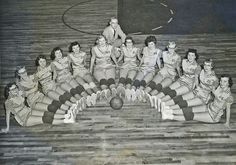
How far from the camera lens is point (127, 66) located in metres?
6.19

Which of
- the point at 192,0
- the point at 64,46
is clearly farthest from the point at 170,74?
the point at 192,0

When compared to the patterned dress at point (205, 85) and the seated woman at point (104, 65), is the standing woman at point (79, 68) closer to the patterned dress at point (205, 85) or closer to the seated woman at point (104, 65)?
the seated woman at point (104, 65)

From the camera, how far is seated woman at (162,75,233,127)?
5270 mm

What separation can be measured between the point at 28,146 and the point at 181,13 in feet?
14.8

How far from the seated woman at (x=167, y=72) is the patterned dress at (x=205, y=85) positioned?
17.9 inches

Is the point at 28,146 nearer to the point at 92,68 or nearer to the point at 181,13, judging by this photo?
the point at 92,68

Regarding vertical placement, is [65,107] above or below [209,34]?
below

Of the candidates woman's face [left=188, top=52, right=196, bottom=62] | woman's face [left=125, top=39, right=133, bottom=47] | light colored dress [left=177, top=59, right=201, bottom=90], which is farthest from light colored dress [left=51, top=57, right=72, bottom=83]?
woman's face [left=188, top=52, right=196, bottom=62]

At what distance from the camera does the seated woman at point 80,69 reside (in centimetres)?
592

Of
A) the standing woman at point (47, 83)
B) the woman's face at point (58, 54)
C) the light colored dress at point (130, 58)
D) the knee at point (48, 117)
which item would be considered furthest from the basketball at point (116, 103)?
the woman's face at point (58, 54)

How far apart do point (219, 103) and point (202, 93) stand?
36cm

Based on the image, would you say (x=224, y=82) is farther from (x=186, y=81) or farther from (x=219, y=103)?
(x=186, y=81)

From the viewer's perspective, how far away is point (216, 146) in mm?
5066

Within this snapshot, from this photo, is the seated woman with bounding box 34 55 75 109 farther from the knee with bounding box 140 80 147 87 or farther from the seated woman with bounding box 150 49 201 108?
the seated woman with bounding box 150 49 201 108
